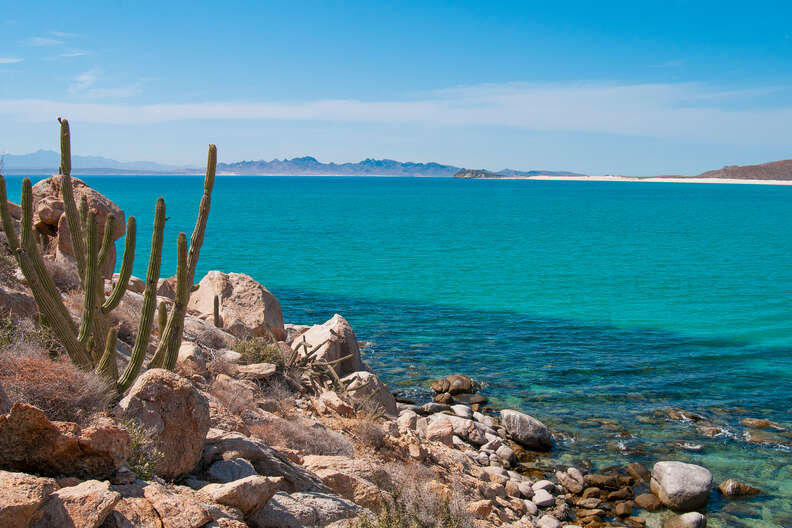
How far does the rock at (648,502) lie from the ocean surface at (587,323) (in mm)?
1021

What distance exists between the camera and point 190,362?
10.3m

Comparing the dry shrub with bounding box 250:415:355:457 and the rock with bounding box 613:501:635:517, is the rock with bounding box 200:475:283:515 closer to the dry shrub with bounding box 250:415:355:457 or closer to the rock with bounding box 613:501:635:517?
the dry shrub with bounding box 250:415:355:457

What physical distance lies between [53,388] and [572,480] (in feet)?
32.0

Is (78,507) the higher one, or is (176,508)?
(78,507)

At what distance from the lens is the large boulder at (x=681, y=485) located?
37.7 ft

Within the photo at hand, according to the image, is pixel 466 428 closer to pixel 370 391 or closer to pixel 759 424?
pixel 370 391

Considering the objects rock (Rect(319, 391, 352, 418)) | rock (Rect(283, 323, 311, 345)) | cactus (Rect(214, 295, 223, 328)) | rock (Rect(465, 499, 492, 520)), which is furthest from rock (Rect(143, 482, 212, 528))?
rock (Rect(283, 323, 311, 345))

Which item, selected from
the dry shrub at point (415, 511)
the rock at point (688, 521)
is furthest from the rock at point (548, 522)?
the dry shrub at point (415, 511)

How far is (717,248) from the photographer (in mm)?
52906

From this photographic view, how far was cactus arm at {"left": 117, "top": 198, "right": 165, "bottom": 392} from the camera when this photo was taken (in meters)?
7.80

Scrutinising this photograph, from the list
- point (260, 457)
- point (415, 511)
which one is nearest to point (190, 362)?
point (260, 457)

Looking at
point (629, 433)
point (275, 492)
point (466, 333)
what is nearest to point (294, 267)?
point (466, 333)

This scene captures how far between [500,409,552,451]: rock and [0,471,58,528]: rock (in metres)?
11.2

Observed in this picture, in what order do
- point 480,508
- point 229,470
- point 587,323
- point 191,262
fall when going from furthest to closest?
1. point 587,323
2. point 480,508
3. point 191,262
4. point 229,470
